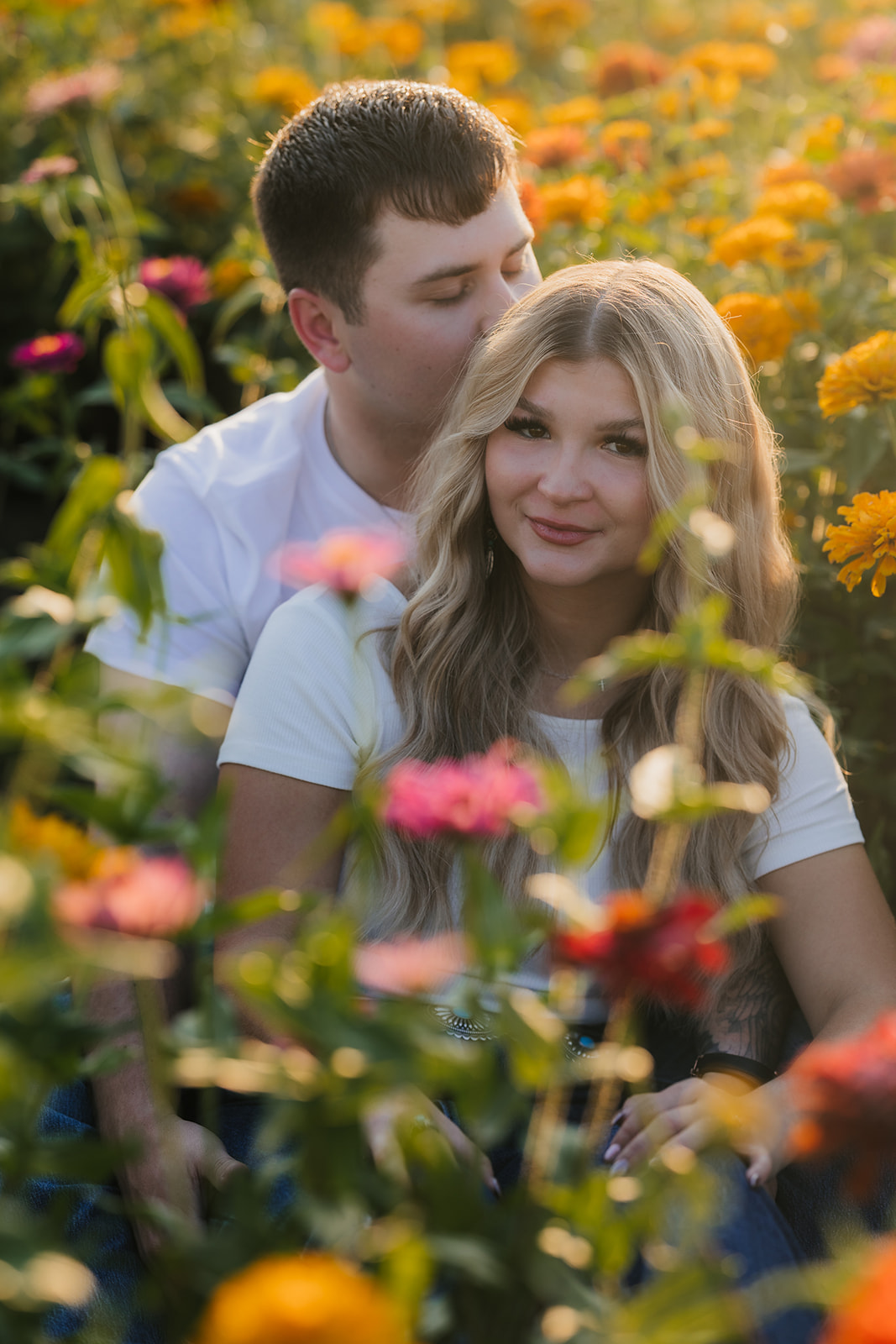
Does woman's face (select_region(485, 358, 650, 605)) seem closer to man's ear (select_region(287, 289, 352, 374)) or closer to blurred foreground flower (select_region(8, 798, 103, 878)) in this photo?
man's ear (select_region(287, 289, 352, 374))

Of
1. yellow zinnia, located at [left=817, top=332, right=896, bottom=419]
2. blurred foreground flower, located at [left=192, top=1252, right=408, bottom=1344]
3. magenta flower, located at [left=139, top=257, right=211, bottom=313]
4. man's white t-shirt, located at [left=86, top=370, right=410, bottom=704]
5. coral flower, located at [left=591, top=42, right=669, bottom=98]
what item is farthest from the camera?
coral flower, located at [left=591, top=42, right=669, bottom=98]

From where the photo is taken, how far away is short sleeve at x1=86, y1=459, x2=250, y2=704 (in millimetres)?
1548

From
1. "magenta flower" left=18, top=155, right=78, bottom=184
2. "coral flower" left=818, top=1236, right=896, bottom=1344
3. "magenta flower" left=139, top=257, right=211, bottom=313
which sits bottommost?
"magenta flower" left=139, top=257, right=211, bottom=313

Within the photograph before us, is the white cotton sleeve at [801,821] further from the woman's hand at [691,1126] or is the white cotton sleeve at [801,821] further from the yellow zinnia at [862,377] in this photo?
the yellow zinnia at [862,377]

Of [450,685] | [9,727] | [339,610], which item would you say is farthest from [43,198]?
[9,727]

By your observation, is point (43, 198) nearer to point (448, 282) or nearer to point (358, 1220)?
point (448, 282)

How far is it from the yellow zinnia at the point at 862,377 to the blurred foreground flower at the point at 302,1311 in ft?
3.98

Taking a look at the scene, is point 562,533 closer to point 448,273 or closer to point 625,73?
point 448,273

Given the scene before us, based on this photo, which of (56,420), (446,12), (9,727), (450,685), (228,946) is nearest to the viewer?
(9,727)

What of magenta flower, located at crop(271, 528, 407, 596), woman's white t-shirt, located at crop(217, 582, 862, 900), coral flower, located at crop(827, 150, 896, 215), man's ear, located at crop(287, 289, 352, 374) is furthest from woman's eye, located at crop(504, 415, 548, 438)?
coral flower, located at crop(827, 150, 896, 215)

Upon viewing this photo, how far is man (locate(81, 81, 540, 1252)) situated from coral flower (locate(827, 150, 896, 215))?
0.48 m

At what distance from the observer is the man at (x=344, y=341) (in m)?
1.58

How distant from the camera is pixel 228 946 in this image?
122 cm

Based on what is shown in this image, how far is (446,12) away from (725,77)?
1.30 m
